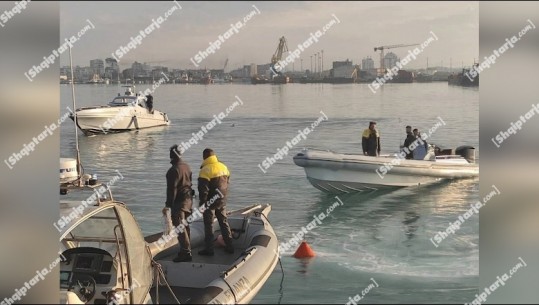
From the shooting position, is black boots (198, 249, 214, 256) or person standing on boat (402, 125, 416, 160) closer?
black boots (198, 249, 214, 256)

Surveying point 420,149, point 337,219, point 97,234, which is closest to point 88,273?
point 97,234

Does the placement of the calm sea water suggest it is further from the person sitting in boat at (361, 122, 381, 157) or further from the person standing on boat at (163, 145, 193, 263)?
the person standing on boat at (163, 145, 193, 263)

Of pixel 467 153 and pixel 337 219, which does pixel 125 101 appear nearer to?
pixel 467 153

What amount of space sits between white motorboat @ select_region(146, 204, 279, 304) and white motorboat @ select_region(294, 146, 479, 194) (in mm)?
5397

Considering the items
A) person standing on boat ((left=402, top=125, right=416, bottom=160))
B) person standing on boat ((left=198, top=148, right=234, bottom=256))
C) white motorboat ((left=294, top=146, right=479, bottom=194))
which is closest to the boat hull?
white motorboat ((left=294, top=146, right=479, bottom=194))

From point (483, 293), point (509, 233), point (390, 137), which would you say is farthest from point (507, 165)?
point (390, 137)

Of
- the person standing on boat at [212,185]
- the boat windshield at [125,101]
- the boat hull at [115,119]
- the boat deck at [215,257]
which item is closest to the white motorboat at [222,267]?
the boat deck at [215,257]

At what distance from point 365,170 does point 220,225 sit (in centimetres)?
701

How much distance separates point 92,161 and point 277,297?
1761cm

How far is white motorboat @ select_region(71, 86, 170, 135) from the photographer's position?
30812 millimetres

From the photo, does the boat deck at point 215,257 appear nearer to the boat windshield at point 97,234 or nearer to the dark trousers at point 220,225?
the dark trousers at point 220,225

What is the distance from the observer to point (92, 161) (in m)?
24.0

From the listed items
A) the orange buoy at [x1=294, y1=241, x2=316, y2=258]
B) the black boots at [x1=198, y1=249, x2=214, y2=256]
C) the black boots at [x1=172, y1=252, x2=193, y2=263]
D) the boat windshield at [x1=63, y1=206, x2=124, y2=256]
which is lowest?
the orange buoy at [x1=294, y1=241, x2=316, y2=258]

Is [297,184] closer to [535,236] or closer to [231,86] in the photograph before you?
[535,236]
